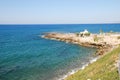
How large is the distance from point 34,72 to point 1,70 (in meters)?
7.32

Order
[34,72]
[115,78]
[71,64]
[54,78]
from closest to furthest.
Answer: [115,78] < [54,78] < [34,72] < [71,64]

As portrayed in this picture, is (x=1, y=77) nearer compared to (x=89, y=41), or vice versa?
(x=1, y=77)

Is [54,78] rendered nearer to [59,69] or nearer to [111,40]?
[59,69]

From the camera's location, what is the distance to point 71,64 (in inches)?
1719

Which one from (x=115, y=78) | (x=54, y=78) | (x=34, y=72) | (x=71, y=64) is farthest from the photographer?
(x=71, y=64)

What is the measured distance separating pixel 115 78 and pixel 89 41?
6400 centimetres

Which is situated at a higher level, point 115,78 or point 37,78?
point 115,78

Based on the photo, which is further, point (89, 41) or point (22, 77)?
point (89, 41)

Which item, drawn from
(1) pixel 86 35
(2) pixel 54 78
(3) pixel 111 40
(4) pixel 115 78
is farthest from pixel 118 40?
(4) pixel 115 78

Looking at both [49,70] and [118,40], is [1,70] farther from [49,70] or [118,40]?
[118,40]

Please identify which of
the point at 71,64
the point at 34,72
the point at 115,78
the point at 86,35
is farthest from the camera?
the point at 86,35

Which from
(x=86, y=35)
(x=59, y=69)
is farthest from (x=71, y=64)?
(x=86, y=35)

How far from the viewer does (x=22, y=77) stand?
113ft

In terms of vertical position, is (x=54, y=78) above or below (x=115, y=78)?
below
